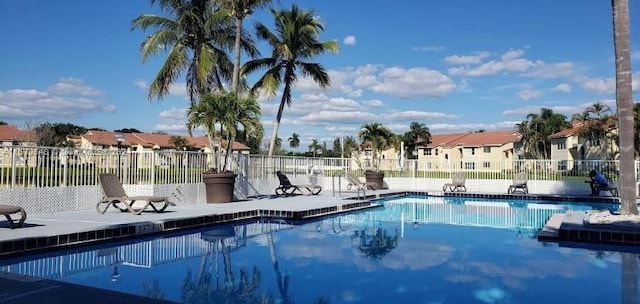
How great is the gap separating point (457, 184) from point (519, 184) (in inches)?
98.1

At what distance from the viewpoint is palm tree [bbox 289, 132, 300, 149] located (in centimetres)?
11306

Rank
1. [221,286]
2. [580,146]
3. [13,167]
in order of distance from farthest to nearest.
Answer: [580,146] < [13,167] < [221,286]

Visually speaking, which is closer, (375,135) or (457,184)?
(457,184)

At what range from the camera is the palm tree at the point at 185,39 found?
17.3 metres

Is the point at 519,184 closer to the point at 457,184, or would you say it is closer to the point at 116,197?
the point at 457,184

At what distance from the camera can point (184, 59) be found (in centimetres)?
1783

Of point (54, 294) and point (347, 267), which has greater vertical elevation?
point (54, 294)

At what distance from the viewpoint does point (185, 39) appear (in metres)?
17.8

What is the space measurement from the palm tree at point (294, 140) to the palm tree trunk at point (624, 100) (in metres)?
104

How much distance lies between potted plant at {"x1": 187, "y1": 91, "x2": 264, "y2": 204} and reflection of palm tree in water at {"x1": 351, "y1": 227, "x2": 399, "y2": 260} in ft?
16.0

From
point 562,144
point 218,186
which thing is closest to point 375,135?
point 218,186

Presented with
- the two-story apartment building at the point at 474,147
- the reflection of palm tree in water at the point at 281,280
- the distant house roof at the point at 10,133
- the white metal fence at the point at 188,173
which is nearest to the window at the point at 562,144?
the two-story apartment building at the point at 474,147

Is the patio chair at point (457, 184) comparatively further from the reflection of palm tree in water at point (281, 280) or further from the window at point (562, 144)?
the window at point (562, 144)

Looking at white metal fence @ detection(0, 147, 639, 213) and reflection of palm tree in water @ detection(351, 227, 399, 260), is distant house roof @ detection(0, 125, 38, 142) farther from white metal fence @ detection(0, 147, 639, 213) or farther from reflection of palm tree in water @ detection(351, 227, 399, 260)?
reflection of palm tree in water @ detection(351, 227, 399, 260)
